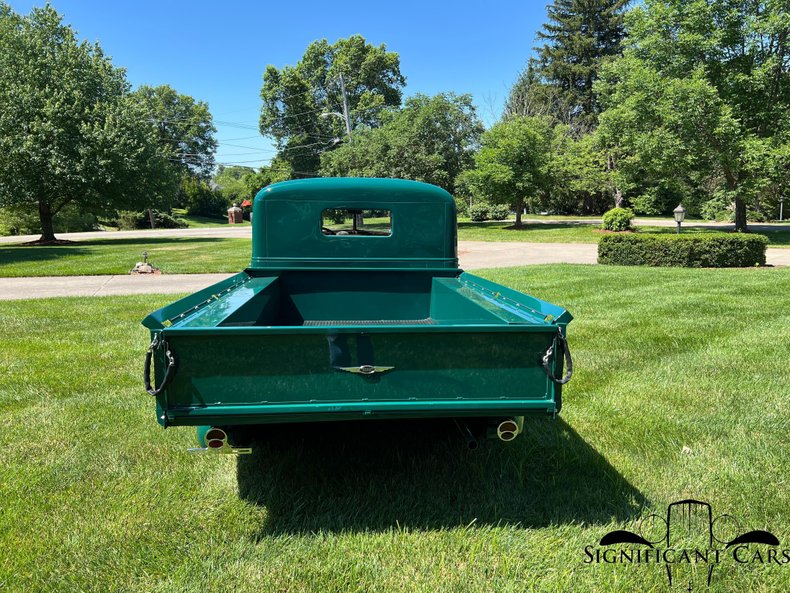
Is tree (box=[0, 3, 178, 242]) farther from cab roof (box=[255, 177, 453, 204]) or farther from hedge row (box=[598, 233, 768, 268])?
cab roof (box=[255, 177, 453, 204])

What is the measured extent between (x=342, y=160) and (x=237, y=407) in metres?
36.1

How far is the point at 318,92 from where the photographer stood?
196 ft

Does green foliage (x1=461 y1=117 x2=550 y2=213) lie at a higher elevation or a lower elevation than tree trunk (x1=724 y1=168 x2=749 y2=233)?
higher

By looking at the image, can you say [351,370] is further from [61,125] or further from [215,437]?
[61,125]

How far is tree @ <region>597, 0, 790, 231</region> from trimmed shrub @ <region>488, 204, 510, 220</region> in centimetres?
1589

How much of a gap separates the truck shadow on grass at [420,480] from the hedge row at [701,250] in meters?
11.9

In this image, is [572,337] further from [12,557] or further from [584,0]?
[584,0]

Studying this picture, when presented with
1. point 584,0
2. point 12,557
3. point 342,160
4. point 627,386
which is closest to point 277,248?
point 12,557

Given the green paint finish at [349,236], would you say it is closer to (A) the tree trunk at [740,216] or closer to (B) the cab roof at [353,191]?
(B) the cab roof at [353,191]

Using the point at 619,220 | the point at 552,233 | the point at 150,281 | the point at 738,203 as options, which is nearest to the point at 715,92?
the point at 738,203

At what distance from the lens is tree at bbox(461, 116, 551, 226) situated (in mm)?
29438

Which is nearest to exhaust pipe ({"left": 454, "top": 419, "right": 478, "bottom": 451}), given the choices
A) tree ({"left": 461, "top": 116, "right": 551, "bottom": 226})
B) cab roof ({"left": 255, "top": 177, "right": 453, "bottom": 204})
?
cab roof ({"left": 255, "top": 177, "right": 453, "bottom": 204})

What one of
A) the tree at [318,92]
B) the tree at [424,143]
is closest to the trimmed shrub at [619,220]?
the tree at [424,143]

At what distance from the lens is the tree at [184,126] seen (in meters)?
68.6
